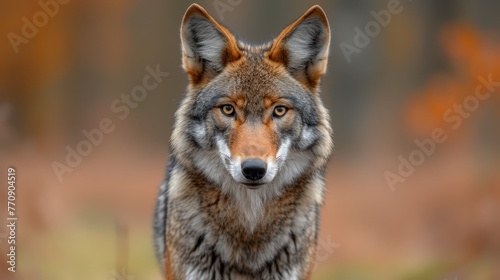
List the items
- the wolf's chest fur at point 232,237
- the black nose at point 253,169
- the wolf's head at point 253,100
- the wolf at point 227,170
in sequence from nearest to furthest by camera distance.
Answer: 1. the black nose at point 253,169
2. the wolf's head at point 253,100
3. the wolf at point 227,170
4. the wolf's chest fur at point 232,237

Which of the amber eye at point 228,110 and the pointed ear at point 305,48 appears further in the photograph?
the pointed ear at point 305,48

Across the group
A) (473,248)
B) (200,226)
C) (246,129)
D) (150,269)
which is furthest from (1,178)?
(473,248)

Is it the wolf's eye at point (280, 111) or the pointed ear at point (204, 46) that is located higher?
the pointed ear at point (204, 46)

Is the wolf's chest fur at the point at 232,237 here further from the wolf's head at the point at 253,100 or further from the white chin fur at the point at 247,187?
the wolf's head at the point at 253,100

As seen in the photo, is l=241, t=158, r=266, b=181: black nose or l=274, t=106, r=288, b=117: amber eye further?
l=274, t=106, r=288, b=117: amber eye

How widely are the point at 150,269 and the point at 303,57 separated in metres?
3.91

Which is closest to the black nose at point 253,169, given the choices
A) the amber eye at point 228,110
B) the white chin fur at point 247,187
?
the white chin fur at point 247,187

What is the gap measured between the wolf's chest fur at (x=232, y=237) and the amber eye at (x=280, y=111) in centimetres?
58

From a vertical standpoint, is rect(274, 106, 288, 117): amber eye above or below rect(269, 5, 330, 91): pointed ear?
below

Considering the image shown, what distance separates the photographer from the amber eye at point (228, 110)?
5496mm

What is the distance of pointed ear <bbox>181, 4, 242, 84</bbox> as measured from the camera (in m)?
5.67

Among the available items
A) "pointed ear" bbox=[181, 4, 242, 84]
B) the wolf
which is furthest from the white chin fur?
"pointed ear" bbox=[181, 4, 242, 84]

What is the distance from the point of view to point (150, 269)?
8.93 m

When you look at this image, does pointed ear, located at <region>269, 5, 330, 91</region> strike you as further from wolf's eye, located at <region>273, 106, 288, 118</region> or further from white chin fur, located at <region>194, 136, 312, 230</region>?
white chin fur, located at <region>194, 136, 312, 230</region>
